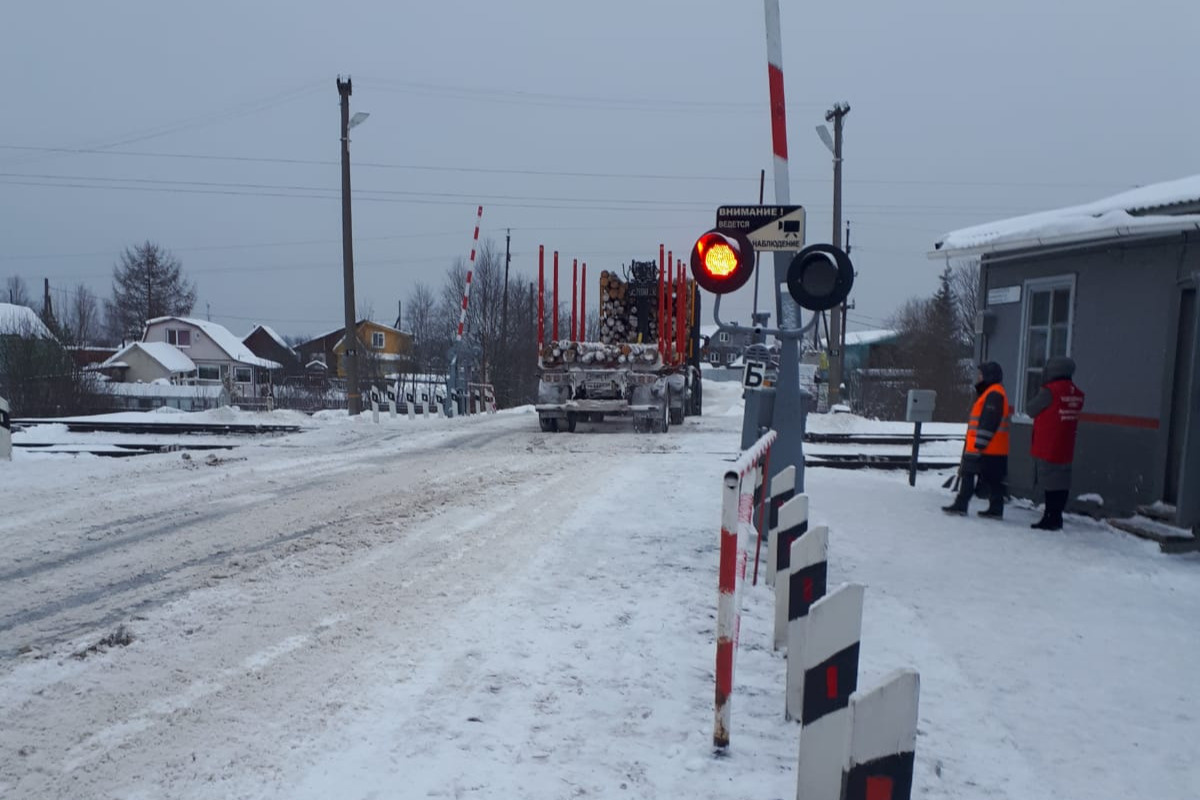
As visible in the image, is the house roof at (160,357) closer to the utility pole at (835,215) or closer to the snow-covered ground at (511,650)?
the utility pole at (835,215)

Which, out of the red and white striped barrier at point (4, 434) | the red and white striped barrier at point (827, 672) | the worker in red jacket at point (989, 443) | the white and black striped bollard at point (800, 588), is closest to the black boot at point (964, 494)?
the worker in red jacket at point (989, 443)

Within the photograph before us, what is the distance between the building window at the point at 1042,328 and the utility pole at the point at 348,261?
16.7 meters

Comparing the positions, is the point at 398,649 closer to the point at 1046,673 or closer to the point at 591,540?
the point at 591,540

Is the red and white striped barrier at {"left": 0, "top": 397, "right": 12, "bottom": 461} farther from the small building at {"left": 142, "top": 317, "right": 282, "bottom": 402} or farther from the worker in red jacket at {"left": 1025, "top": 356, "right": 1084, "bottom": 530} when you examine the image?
the small building at {"left": 142, "top": 317, "right": 282, "bottom": 402}

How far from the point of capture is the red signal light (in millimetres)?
6051

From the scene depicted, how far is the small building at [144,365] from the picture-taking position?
60.1 meters

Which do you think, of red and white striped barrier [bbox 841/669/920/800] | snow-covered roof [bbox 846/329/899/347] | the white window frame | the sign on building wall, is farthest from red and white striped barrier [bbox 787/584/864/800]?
→ snow-covered roof [bbox 846/329/899/347]

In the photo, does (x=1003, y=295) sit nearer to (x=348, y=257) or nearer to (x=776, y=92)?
(x=776, y=92)

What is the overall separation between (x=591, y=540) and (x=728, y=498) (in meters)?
4.01

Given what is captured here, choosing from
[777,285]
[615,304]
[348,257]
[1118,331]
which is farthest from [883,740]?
[348,257]

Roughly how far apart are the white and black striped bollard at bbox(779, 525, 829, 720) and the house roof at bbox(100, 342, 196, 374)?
2518 inches

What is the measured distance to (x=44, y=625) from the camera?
4.84 meters

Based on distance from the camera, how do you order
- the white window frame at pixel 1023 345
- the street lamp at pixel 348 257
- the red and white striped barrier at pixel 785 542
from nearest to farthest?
the red and white striped barrier at pixel 785 542
the white window frame at pixel 1023 345
the street lamp at pixel 348 257

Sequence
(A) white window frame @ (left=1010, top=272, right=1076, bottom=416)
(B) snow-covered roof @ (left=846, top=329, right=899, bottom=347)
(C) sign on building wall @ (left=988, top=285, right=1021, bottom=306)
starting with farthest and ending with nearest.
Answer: (B) snow-covered roof @ (left=846, top=329, right=899, bottom=347) → (C) sign on building wall @ (left=988, top=285, right=1021, bottom=306) → (A) white window frame @ (left=1010, top=272, right=1076, bottom=416)
